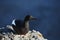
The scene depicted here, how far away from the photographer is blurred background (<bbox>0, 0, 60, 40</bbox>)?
2883 millimetres

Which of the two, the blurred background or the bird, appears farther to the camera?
the blurred background

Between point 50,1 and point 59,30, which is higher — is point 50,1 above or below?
above

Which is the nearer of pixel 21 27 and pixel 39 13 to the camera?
pixel 21 27

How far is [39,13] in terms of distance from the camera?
9.73ft

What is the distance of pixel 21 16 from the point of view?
9.45ft

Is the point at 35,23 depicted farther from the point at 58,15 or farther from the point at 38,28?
the point at 58,15

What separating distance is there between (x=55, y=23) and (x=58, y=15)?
14 cm

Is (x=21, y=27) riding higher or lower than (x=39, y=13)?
lower

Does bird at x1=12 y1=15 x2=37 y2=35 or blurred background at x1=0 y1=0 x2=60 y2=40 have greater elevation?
blurred background at x1=0 y1=0 x2=60 y2=40

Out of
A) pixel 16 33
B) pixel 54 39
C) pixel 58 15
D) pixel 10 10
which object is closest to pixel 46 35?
pixel 54 39

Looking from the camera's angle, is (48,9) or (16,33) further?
(48,9)

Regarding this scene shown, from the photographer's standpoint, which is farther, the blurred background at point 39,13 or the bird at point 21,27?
the blurred background at point 39,13

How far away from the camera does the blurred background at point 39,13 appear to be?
288 cm

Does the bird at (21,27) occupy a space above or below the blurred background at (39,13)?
below
